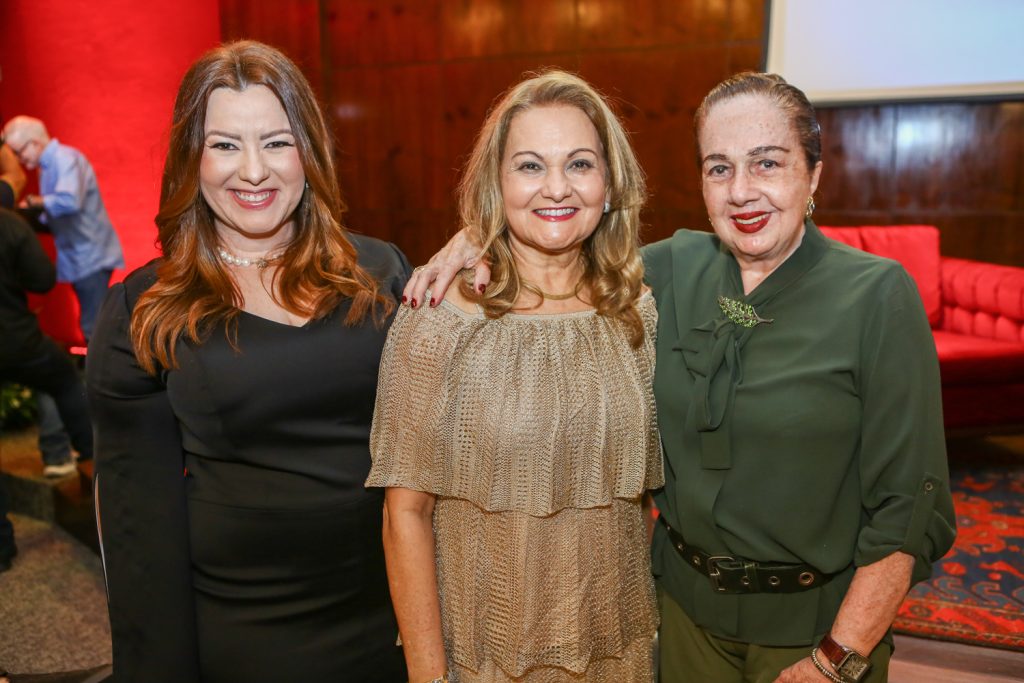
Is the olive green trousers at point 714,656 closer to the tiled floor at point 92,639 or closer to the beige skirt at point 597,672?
the beige skirt at point 597,672

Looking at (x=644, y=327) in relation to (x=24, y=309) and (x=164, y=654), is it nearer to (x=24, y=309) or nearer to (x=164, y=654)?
(x=164, y=654)

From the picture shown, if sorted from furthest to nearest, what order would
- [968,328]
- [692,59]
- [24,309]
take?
[692,59], [968,328], [24,309]

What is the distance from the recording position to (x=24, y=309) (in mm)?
3734

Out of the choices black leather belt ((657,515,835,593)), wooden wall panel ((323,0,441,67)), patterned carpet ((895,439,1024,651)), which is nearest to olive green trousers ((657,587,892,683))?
black leather belt ((657,515,835,593))

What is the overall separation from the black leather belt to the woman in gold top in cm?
17

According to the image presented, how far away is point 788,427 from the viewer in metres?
1.37

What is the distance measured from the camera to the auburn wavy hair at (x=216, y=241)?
4.85 ft

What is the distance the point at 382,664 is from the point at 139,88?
5.60m

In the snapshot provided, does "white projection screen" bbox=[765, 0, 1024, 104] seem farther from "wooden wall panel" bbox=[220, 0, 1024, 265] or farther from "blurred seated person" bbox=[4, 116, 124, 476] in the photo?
"blurred seated person" bbox=[4, 116, 124, 476]

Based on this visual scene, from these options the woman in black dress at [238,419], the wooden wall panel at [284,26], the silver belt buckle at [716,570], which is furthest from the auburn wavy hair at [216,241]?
the wooden wall panel at [284,26]

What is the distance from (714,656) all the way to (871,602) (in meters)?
0.33

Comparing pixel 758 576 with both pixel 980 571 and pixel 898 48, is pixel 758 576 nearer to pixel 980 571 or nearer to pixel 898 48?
pixel 980 571

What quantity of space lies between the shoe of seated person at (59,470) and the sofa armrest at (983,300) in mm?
4809

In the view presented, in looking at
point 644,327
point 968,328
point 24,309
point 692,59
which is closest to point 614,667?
point 644,327
